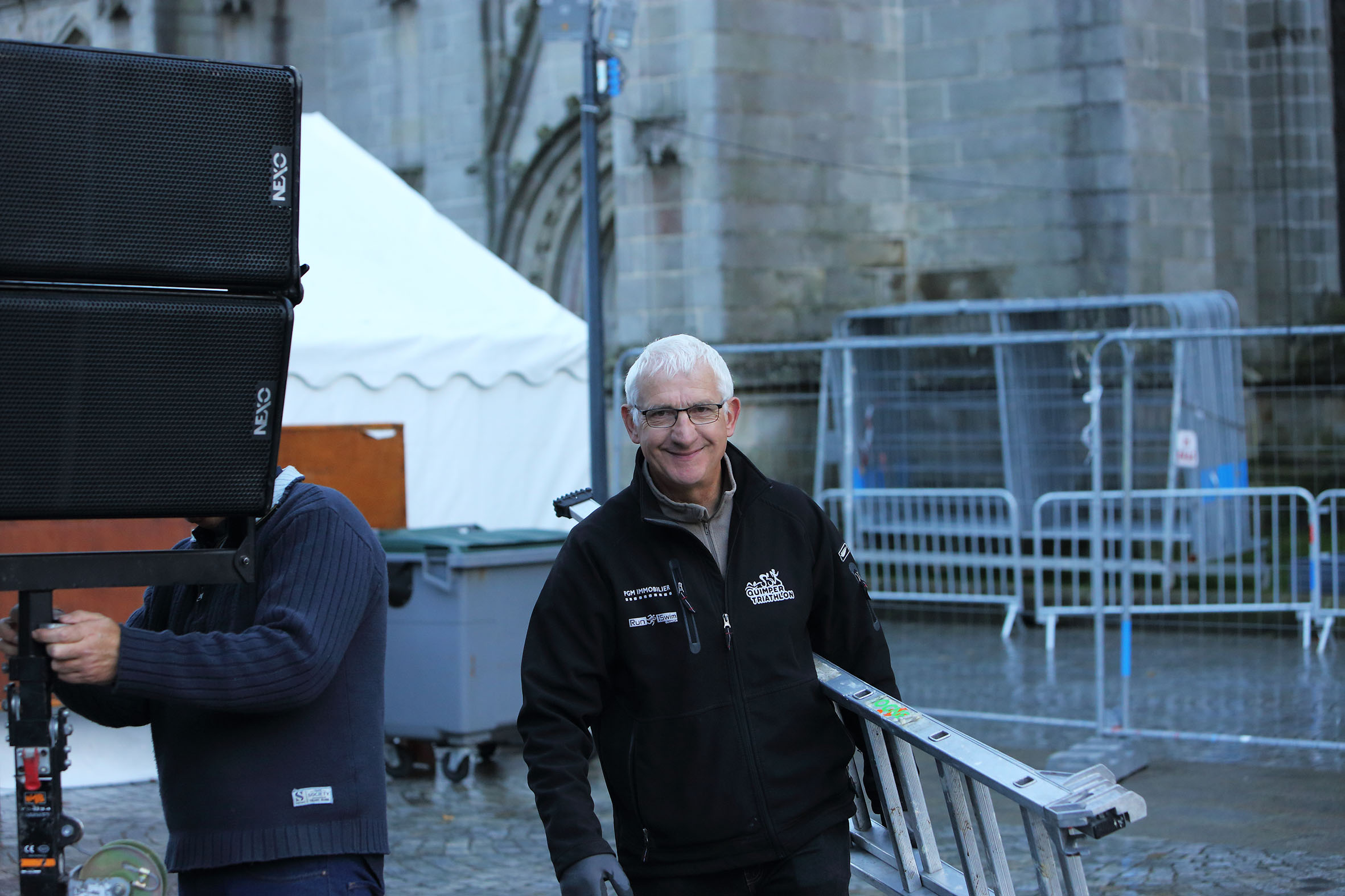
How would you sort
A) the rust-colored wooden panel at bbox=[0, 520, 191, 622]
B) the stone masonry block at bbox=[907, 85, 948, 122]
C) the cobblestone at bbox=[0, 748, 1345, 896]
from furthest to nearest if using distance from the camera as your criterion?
the stone masonry block at bbox=[907, 85, 948, 122] < the rust-colored wooden panel at bbox=[0, 520, 191, 622] < the cobblestone at bbox=[0, 748, 1345, 896]

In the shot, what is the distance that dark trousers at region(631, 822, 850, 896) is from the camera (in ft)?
9.62

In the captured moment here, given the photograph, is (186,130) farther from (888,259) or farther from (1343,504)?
(888,259)

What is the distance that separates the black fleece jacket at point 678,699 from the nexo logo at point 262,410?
0.68 metres

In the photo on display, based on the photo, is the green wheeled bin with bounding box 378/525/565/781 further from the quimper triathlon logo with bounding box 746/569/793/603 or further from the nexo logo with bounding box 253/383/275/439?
the nexo logo with bounding box 253/383/275/439

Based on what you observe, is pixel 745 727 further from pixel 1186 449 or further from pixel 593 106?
pixel 1186 449

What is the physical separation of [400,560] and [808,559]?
15.5 feet

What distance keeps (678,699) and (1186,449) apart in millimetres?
7958

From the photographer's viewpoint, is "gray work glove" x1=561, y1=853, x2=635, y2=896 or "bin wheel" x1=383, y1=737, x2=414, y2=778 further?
"bin wheel" x1=383, y1=737, x2=414, y2=778

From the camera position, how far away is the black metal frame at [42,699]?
2.47 m

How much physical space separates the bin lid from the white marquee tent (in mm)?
1439

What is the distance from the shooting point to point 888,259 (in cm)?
1457

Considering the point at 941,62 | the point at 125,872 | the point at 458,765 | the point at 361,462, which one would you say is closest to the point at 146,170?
the point at 125,872

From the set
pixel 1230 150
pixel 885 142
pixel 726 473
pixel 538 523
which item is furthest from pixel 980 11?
pixel 726 473

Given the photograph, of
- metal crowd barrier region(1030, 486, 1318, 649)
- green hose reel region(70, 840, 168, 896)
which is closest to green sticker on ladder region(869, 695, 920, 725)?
green hose reel region(70, 840, 168, 896)
